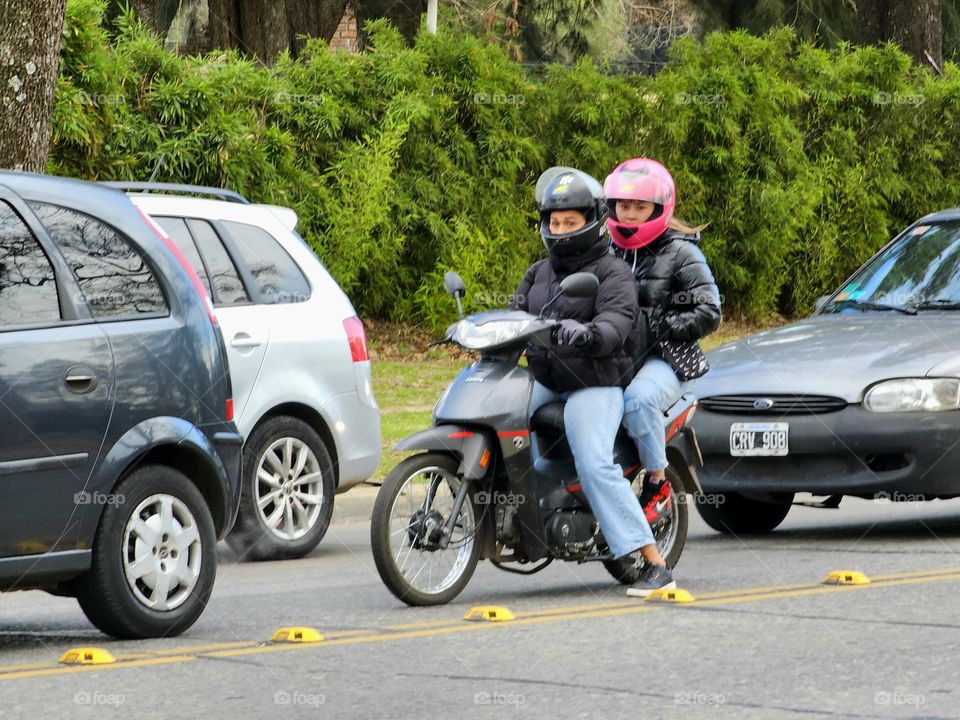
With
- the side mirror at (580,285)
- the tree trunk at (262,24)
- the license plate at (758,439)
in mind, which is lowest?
the license plate at (758,439)

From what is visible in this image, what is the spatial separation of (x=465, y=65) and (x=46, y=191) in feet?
43.0

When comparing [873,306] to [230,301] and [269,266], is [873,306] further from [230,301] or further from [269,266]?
[230,301]

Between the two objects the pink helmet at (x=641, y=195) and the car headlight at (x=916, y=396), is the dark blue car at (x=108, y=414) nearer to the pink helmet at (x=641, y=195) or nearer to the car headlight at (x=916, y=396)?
the pink helmet at (x=641, y=195)

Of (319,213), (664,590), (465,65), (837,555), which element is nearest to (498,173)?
(465,65)

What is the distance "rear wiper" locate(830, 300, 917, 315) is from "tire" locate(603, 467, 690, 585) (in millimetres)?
2507

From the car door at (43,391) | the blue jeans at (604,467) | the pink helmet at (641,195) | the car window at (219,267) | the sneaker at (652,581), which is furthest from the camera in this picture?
the car window at (219,267)

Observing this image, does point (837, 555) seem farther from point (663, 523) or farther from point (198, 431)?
point (198, 431)

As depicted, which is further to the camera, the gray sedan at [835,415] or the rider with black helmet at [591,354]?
the gray sedan at [835,415]

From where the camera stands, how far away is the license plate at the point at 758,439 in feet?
30.3

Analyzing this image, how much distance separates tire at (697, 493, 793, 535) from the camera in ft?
33.2

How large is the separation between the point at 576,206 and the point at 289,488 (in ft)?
9.67

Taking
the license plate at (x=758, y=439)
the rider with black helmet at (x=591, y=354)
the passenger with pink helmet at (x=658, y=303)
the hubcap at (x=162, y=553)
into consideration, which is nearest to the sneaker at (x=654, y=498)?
the passenger with pink helmet at (x=658, y=303)

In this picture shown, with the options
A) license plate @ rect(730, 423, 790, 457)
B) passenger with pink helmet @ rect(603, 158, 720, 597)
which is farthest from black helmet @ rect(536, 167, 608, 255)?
license plate @ rect(730, 423, 790, 457)

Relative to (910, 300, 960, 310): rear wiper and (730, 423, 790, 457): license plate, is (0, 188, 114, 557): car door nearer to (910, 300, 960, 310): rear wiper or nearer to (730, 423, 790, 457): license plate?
(730, 423, 790, 457): license plate
